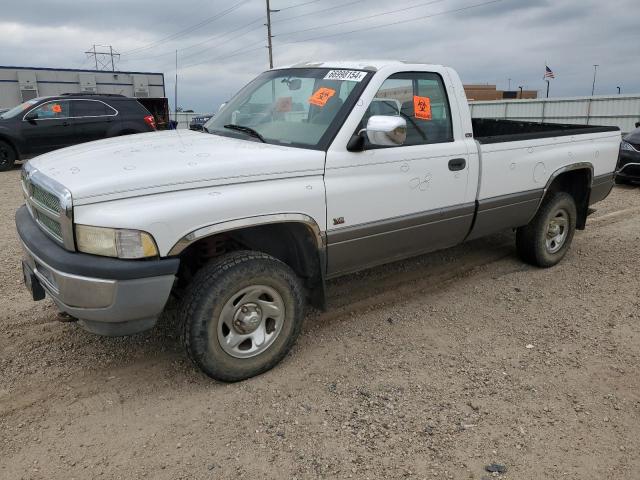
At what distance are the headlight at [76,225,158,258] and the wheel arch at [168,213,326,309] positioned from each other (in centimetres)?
45

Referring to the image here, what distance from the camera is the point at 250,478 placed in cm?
245

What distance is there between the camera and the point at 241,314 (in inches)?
123

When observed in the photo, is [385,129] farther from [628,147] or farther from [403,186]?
[628,147]

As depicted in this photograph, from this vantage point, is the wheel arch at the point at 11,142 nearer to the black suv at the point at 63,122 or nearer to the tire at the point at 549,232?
the black suv at the point at 63,122

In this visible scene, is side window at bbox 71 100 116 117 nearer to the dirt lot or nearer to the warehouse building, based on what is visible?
the dirt lot

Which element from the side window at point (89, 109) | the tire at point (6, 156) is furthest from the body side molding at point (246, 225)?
the tire at point (6, 156)

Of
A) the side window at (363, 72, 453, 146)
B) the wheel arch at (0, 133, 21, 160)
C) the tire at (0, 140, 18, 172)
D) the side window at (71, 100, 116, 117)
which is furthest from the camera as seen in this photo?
the side window at (71, 100, 116, 117)

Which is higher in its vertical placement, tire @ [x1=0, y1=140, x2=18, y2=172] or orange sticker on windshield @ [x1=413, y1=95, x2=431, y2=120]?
orange sticker on windshield @ [x1=413, y1=95, x2=431, y2=120]

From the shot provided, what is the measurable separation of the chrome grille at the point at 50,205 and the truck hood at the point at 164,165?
0.15ft

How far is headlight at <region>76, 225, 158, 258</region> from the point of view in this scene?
2.60 meters

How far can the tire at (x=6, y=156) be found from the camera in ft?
39.1

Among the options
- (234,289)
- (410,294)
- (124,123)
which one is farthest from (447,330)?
(124,123)

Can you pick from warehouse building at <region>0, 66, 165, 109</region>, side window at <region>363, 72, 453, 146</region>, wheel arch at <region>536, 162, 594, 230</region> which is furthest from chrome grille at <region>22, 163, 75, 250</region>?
warehouse building at <region>0, 66, 165, 109</region>

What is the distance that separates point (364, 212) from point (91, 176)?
1.71 m
